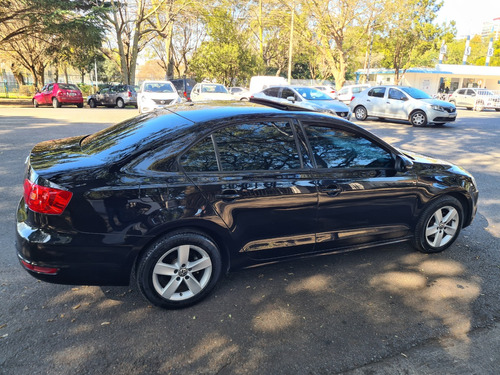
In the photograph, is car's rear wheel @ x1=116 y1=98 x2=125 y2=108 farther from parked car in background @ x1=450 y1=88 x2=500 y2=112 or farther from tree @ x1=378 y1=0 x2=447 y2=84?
parked car in background @ x1=450 y1=88 x2=500 y2=112

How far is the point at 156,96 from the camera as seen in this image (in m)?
16.0

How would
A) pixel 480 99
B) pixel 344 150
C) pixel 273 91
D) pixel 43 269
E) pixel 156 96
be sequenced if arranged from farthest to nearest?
1. pixel 480 99
2. pixel 273 91
3. pixel 156 96
4. pixel 344 150
5. pixel 43 269

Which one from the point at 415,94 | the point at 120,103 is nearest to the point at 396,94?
the point at 415,94

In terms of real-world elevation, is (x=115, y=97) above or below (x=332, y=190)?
below

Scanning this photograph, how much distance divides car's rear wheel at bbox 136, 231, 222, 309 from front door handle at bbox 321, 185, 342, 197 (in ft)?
3.63

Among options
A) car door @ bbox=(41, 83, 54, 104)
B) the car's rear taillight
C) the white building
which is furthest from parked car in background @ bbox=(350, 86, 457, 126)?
the white building

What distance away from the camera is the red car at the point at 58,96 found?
2267 centimetres

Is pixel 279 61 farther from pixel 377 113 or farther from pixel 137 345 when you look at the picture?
pixel 137 345

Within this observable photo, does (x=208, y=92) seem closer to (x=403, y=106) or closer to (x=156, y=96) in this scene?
(x=156, y=96)

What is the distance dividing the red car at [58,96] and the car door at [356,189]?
22996mm

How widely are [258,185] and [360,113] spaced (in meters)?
15.9

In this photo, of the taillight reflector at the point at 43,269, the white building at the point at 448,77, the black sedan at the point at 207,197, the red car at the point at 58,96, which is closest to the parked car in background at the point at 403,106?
the black sedan at the point at 207,197

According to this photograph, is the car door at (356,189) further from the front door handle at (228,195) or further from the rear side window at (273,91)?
the rear side window at (273,91)

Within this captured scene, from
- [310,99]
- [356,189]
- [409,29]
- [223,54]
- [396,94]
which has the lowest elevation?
[356,189]
